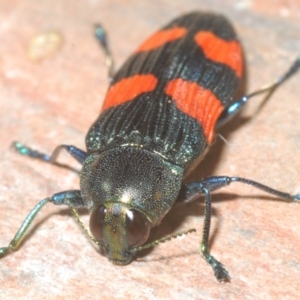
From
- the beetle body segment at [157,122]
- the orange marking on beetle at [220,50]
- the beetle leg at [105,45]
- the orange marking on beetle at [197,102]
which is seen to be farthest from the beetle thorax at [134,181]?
the beetle leg at [105,45]

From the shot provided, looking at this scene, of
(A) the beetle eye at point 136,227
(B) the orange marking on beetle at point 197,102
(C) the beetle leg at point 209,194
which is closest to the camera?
(A) the beetle eye at point 136,227

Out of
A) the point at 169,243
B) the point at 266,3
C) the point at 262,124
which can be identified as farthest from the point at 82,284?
the point at 266,3

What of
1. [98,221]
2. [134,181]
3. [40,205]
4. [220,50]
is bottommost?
[40,205]

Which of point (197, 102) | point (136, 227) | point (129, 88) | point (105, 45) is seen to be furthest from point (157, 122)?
point (105, 45)

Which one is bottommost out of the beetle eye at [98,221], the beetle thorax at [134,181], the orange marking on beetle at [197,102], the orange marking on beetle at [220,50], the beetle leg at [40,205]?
the beetle leg at [40,205]

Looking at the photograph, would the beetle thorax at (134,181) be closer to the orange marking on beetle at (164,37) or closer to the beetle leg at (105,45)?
the orange marking on beetle at (164,37)

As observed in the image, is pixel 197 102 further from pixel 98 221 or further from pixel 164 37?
pixel 98 221
